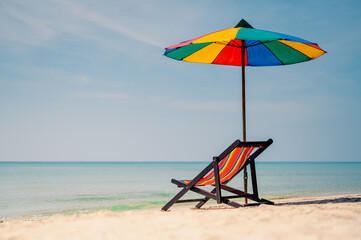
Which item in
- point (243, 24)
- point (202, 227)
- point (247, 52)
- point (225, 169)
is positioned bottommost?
point (202, 227)

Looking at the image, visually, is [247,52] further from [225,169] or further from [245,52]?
→ [225,169]

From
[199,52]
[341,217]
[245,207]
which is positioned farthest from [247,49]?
[341,217]

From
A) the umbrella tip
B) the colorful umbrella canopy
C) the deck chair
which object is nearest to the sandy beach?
the deck chair

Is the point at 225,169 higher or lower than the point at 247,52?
lower

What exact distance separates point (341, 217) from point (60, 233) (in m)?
2.56

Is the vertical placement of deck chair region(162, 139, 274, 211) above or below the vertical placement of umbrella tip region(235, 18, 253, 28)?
below

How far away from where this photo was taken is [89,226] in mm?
3246

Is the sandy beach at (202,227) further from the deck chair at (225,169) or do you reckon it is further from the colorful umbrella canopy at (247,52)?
the colorful umbrella canopy at (247,52)

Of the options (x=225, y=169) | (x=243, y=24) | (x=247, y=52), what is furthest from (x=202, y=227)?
(x=247, y=52)

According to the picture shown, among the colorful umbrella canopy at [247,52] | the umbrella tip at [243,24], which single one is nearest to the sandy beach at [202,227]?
the colorful umbrella canopy at [247,52]

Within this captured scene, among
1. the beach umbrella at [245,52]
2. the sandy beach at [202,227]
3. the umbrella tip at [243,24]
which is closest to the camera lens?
the sandy beach at [202,227]

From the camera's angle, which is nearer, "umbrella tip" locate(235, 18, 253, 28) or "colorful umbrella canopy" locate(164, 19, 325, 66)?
"umbrella tip" locate(235, 18, 253, 28)

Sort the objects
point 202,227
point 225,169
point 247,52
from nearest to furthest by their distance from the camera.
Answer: point 202,227 < point 225,169 < point 247,52

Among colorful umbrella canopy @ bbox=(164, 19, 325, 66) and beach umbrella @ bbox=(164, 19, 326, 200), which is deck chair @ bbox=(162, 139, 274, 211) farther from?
colorful umbrella canopy @ bbox=(164, 19, 325, 66)
